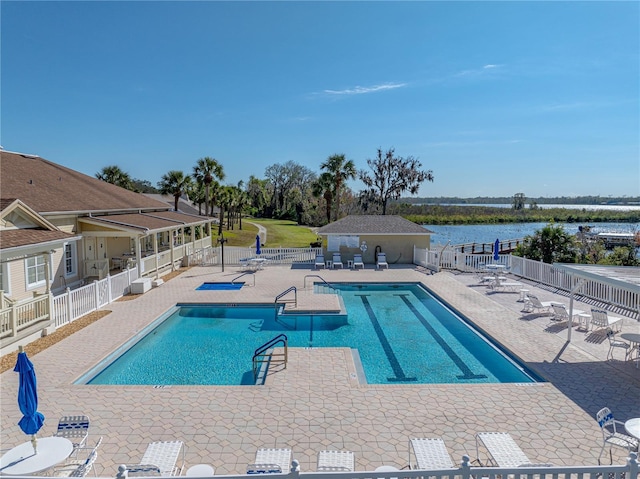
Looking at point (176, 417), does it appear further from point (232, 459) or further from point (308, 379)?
point (308, 379)

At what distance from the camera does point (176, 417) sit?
23.0ft

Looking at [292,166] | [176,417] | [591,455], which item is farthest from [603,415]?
[292,166]

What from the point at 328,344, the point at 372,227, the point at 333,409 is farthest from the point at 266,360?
the point at 372,227

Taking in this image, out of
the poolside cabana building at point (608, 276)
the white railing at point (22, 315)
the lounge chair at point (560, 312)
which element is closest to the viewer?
the poolside cabana building at point (608, 276)

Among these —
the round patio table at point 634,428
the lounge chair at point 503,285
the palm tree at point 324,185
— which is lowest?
the lounge chair at point 503,285

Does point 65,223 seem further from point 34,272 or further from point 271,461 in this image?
point 271,461

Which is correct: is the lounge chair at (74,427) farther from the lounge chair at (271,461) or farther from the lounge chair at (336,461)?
the lounge chair at (336,461)

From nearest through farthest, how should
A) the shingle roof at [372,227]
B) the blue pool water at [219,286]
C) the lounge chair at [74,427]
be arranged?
the lounge chair at [74,427]
the blue pool water at [219,286]
the shingle roof at [372,227]

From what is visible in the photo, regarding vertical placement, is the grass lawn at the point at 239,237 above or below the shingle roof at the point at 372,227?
below

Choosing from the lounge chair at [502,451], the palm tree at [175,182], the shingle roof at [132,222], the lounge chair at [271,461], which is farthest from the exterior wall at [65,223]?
the palm tree at [175,182]

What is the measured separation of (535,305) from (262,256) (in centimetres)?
1592

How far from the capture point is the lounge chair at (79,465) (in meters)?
5.26

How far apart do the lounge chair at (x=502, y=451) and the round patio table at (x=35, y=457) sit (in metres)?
5.65

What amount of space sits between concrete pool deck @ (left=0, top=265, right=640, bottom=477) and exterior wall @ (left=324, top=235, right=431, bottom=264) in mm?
13731
